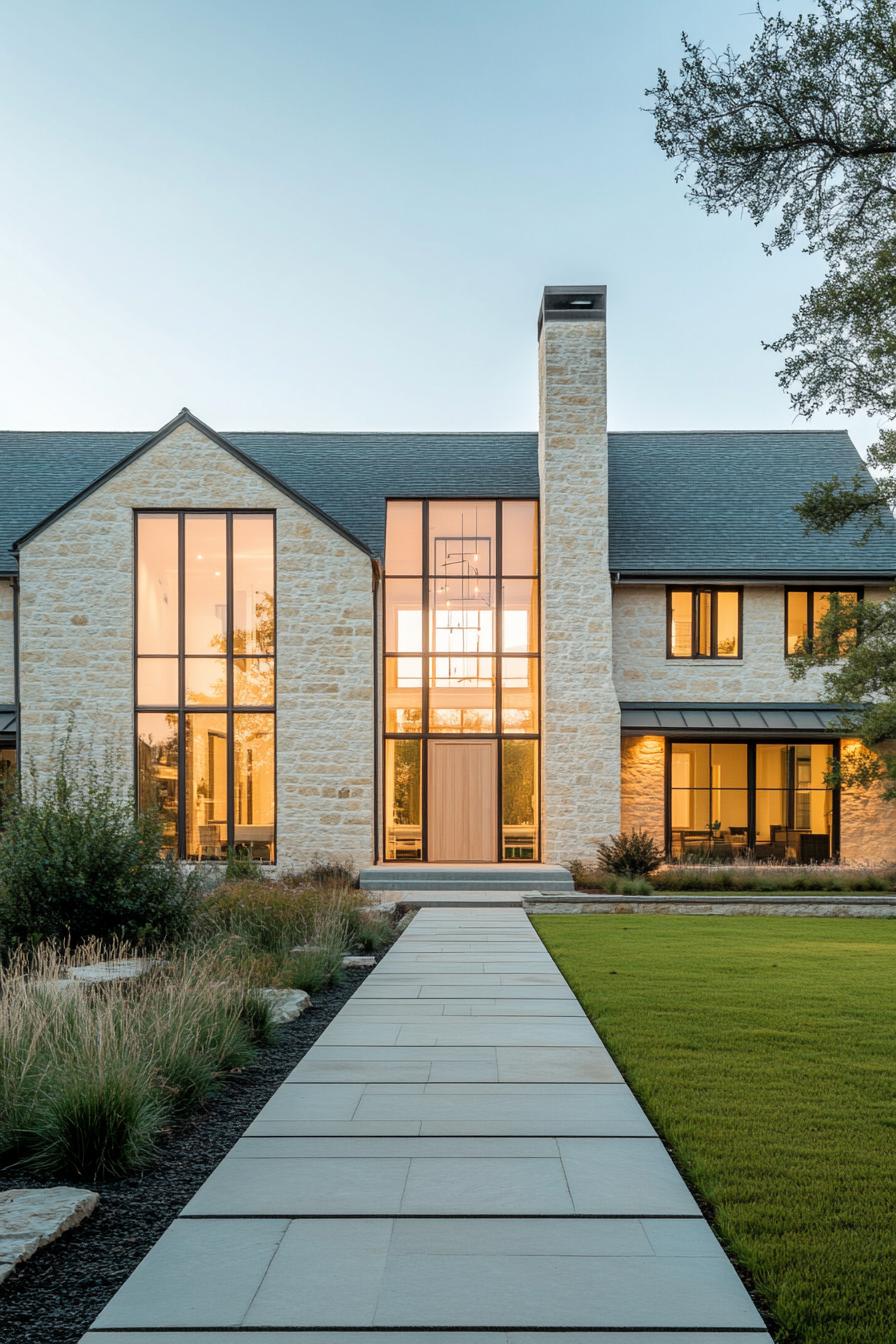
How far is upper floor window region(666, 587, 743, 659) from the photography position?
22516 millimetres

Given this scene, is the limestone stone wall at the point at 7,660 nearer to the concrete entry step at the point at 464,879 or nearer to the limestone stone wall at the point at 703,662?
the concrete entry step at the point at 464,879

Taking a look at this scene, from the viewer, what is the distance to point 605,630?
70.1 feet

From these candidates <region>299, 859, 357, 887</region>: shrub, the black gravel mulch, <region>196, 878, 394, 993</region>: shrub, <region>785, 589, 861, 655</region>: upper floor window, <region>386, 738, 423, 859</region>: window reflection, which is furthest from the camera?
<region>785, 589, 861, 655</region>: upper floor window

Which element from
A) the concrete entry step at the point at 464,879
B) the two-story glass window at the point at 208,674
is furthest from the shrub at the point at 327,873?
the two-story glass window at the point at 208,674

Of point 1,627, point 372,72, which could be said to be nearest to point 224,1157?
point 372,72

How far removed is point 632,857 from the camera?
20.1 metres

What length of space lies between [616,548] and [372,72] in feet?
33.9

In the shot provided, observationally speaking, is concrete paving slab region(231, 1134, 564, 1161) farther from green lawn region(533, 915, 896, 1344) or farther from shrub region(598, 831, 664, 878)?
shrub region(598, 831, 664, 878)

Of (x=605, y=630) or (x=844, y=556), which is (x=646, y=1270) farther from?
(x=844, y=556)

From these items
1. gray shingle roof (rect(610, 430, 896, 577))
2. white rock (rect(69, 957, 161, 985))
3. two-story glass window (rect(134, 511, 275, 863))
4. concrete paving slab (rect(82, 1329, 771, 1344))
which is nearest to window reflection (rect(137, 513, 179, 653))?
two-story glass window (rect(134, 511, 275, 863))

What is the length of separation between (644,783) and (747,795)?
→ 2199mm

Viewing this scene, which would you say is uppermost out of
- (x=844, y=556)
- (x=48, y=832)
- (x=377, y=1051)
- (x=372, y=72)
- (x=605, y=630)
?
(x=372, y=72)

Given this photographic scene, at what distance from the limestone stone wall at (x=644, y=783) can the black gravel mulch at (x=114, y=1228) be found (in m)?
16.1

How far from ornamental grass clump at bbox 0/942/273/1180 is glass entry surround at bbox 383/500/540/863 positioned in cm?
1428
